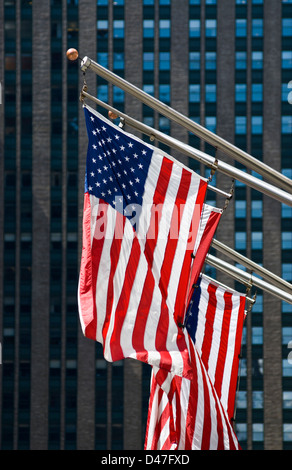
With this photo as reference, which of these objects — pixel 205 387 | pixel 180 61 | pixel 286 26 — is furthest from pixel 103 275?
pixel 286 26

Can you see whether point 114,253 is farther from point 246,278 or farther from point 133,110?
point 133,110

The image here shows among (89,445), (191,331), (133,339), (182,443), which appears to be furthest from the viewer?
(89,445)

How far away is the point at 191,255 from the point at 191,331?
5.09 meters

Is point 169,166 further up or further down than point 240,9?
further down

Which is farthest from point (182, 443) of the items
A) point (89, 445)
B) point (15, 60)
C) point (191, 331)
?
point (15, 60)

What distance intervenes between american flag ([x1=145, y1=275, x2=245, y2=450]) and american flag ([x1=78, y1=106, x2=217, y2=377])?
238cm

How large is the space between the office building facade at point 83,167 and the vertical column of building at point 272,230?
100 mm

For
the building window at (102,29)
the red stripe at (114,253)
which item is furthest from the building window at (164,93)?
the red stripe at (114,253)

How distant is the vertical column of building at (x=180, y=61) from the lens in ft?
251

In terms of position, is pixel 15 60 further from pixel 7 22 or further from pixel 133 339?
pixel 133 339

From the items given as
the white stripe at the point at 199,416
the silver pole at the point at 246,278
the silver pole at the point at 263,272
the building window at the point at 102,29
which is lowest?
the white stripe at the point at 199,416

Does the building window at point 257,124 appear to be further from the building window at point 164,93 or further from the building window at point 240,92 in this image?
the building window at point 164,93

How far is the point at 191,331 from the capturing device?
22.6 metres

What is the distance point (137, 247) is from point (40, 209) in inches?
2354
